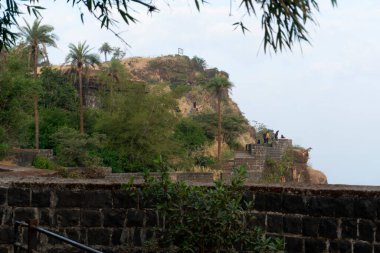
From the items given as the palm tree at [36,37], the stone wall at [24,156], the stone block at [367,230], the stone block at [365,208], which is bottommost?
the stone block at [367,230]

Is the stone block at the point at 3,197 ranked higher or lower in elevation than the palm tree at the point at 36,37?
lower

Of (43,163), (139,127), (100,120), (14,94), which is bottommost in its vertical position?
(43,163)

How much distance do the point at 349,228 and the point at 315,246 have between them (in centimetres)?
34

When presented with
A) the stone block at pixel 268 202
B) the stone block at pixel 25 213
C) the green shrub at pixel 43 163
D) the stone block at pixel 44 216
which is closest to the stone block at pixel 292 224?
the stone block at pixel 268 202

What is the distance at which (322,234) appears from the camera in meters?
5.79

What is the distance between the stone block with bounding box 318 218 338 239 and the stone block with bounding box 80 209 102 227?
6.66 ft

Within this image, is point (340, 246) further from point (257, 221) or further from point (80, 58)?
point (80, 58)

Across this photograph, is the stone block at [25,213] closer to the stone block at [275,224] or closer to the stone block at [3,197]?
the stone block at [3,197]

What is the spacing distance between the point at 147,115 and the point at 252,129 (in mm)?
26025

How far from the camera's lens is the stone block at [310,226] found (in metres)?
5.81

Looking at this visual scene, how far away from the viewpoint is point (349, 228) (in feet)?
18.7

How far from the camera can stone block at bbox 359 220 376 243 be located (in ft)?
18.4

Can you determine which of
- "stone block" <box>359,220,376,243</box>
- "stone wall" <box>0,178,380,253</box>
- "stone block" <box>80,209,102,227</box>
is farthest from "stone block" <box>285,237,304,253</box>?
"stone block" <box>80,209,102,227</box>

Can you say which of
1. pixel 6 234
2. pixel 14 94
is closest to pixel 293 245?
pixel 6 234
